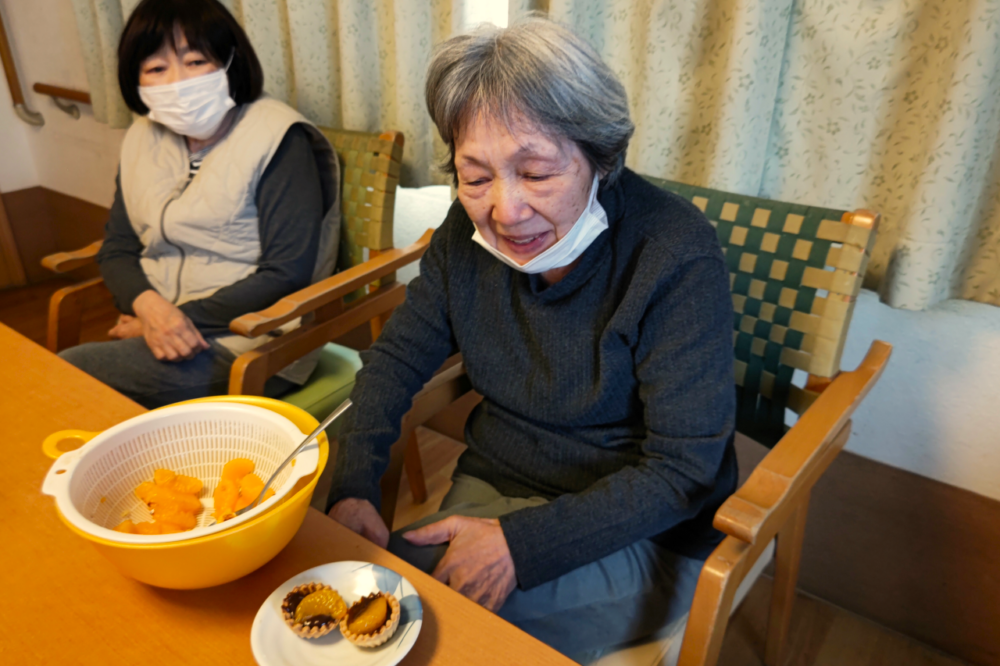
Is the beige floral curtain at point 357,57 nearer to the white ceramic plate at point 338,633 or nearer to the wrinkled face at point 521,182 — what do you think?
the wrinkled face at point 521,182

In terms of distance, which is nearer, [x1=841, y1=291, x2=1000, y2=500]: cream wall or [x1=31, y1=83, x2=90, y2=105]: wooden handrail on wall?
[x1=841, y1=291, x2=1000, y2=500]: cream wall

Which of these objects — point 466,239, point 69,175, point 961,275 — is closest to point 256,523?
point 466,239

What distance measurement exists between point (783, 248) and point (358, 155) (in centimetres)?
108

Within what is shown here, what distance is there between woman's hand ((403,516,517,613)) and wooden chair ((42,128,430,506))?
0.66m

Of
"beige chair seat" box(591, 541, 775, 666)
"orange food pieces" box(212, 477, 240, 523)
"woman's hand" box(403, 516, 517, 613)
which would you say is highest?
"orange food pieces" box(212, 477, 240, 523)

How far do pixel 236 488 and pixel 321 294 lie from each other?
747 mm

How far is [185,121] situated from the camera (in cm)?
154

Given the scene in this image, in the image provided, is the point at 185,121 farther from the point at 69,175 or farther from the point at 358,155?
the point at 69,175

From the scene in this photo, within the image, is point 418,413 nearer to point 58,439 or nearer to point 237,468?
point 237,468

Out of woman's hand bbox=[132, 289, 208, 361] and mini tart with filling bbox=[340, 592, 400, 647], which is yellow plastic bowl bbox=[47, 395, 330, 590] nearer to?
mini tart with filling bbox=[340, 592, 400, 647]

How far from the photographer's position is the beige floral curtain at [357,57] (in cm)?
165

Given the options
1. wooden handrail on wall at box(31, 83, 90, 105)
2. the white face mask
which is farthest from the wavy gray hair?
wooden handrail on wall at box(31, 83, 90, 105)

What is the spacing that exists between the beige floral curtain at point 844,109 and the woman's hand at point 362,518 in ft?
2.97

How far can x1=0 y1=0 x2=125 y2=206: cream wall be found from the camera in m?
2.70
